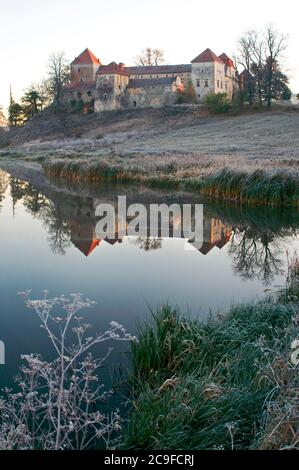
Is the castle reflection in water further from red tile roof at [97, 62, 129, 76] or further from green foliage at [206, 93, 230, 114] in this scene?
red tile roof at [97, 62, 129, 76]

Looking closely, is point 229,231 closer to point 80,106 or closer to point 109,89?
point 109,89

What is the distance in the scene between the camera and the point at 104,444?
3.83m

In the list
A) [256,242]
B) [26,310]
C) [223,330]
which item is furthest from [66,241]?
[223,330]

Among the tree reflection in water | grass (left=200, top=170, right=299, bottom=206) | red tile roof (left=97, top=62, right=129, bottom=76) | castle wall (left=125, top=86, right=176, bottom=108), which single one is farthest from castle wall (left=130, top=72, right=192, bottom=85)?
the tree reflection in water

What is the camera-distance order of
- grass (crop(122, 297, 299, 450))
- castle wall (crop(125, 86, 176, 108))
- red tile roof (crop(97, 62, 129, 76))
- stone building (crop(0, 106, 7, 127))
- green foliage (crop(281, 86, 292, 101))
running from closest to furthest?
grass (crop(122, 297, 299, 450))
green foliage (crop(281, 86, 292, 101))
castle wall (crop(125, 86, 176, 108))
red tile roof (crop(97, 62, 129, 76))
stone building (crop(0, 106, 7, 127))

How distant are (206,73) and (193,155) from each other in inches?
1661

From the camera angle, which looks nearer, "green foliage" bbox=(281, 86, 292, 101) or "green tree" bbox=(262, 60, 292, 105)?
"green tree" bbox=(262, 60, 292, 105)

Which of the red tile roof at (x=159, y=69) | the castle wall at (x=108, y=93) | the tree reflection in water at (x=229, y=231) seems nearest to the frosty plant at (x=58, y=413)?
the tree reflection in water at (x=229, y=231)

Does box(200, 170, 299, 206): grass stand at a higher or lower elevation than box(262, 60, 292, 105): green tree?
lower

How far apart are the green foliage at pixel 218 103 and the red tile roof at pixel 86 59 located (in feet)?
67.0

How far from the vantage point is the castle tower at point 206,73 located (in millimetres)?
63156

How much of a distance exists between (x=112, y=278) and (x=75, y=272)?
712 millimetres

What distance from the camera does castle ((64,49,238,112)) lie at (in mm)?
62906
